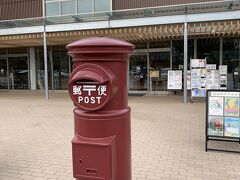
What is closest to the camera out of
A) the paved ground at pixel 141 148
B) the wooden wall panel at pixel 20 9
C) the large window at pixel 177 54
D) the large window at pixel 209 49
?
the paved ground at pixel 141 148

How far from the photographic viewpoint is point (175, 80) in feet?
44.1

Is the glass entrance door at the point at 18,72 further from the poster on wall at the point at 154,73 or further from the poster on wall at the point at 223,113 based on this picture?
the poster on wall at the point at 223,113

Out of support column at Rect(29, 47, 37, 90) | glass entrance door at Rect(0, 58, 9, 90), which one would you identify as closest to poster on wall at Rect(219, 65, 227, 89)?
support column at Rect(29, 47, 37, 90)

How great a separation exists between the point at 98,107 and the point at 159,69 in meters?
13.3

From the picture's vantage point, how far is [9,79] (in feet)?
62.3

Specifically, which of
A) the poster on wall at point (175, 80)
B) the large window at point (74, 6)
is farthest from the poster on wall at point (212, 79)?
the large window at point (74, 6)

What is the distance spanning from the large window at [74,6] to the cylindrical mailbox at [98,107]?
13.3m

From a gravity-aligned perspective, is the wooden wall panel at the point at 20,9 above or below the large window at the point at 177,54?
above

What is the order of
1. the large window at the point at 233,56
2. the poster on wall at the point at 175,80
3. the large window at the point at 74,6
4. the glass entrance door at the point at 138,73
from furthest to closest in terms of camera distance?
the glass entrance door at the point at 138,73, the large window at the point at 74,6, the large window at the point at 233,56, the poster on wall at the point at 175,80

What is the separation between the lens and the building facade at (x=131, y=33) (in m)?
11.1

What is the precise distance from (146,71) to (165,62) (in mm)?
1115

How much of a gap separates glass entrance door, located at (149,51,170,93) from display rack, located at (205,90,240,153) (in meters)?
9.81

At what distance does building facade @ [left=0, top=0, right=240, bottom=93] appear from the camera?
1114cm

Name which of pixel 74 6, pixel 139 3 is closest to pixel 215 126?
pixel 139 3
